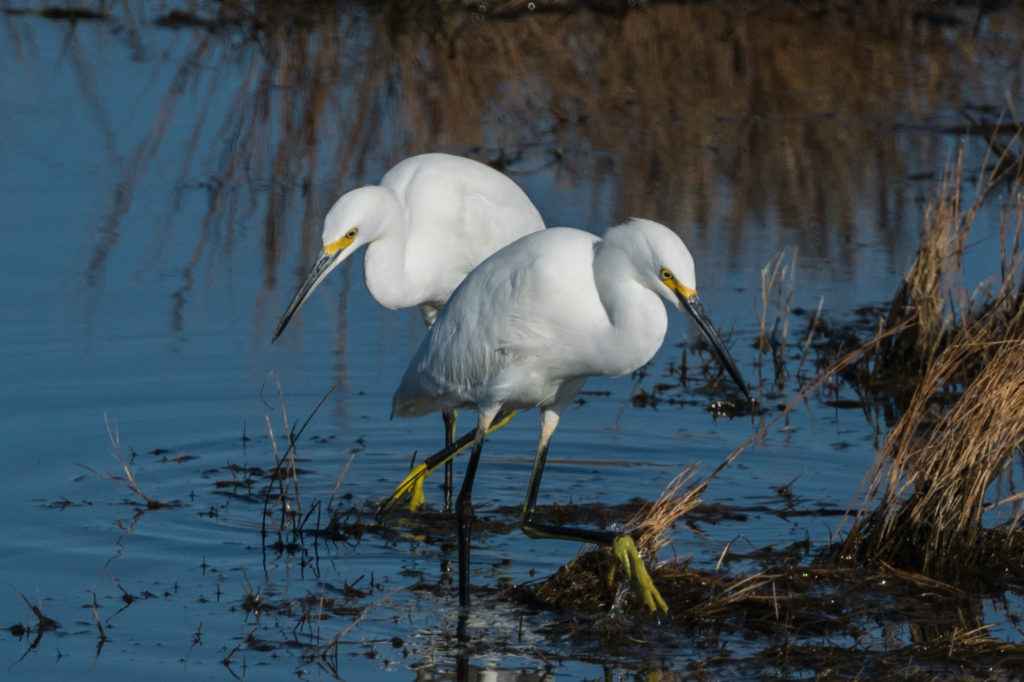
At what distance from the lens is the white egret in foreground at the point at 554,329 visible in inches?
195

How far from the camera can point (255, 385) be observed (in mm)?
7176

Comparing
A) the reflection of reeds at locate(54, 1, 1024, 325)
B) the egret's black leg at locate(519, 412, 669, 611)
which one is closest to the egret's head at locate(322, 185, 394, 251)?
the egret's black leg at locate(519, 412, 669, 611)

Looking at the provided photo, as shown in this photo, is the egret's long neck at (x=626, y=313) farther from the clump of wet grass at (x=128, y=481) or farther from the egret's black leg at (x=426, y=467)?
the clump of wet grass at (x=128, y=481)

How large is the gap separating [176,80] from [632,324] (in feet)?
26.4

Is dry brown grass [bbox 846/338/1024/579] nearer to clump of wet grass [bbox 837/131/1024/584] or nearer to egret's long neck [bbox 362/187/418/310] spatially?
clump of wet grass [bbox 837/131/1024/584]

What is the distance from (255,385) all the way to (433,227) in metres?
1.15

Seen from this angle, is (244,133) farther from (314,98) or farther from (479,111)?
(479,111)

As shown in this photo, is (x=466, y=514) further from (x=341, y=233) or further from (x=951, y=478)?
(x=951, y=478)

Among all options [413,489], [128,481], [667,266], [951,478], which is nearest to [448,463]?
[413,489]

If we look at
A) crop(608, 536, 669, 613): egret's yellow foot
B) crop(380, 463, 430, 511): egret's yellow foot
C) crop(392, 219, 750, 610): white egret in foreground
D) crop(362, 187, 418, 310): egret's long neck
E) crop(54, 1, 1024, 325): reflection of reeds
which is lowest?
crop(608, 536, 669, 613): egret's yellow foot

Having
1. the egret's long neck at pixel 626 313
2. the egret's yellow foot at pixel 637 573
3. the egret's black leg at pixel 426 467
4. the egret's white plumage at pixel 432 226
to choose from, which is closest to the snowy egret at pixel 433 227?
the egret's white plumage at pixel 432 226

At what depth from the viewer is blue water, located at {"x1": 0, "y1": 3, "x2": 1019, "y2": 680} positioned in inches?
194

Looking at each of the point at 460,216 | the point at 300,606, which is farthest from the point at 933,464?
the point at 460,216

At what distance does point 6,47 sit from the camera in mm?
13156
